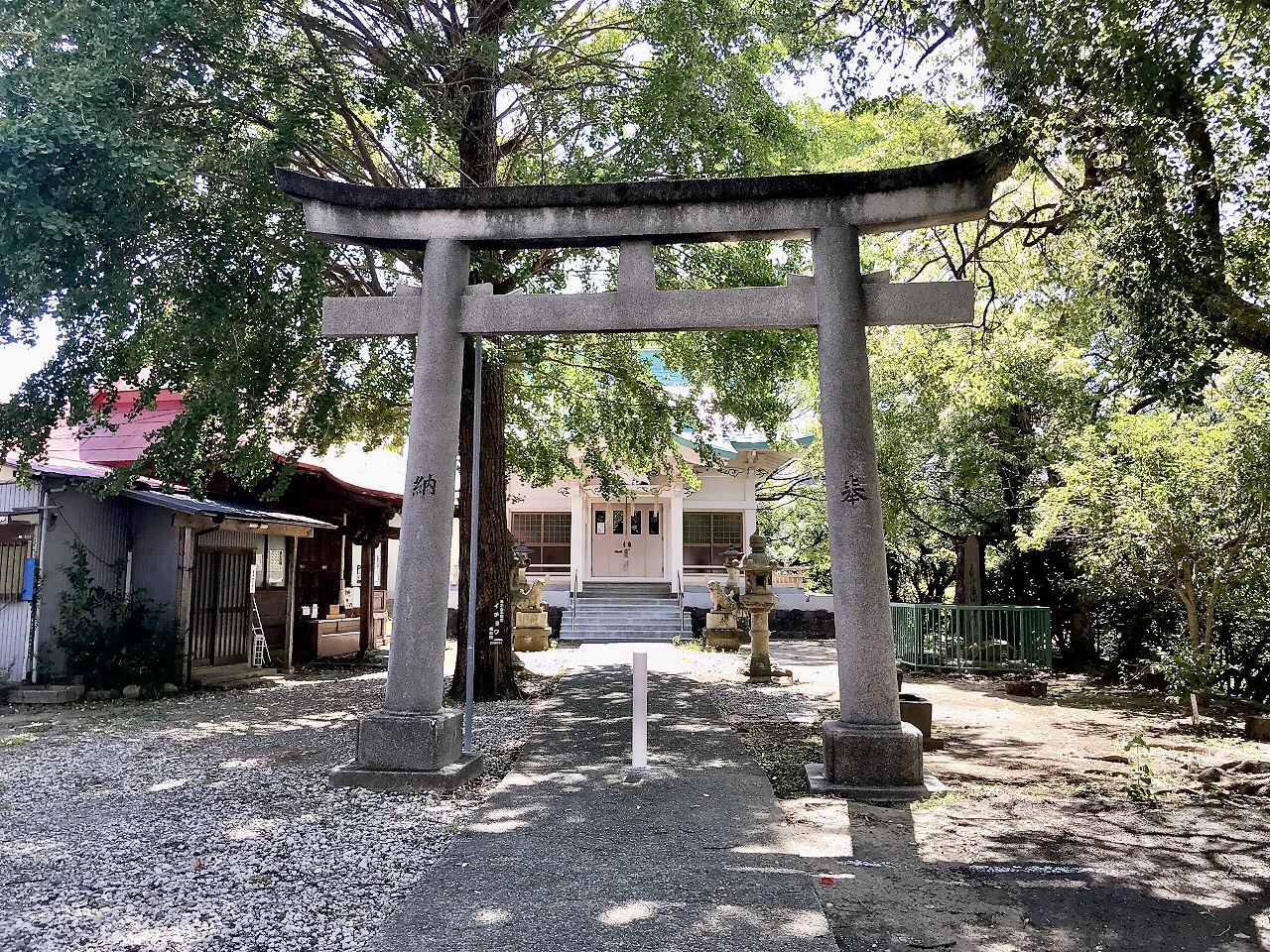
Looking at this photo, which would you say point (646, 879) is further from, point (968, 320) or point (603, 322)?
point (968, 320)

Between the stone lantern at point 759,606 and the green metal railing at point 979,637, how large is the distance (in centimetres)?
316

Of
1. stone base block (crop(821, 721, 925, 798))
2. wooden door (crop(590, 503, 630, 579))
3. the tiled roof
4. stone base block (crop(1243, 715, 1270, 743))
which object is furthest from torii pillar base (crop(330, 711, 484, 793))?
wooden door (crop(590, 503, 630, 579))

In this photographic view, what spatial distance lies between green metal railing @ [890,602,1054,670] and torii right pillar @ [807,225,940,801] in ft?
34.8

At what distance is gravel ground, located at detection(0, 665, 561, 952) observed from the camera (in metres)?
4.18


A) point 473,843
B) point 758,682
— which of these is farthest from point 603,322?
point 758,682

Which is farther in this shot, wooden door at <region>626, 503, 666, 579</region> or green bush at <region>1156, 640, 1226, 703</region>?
wooden door at <region>626, 503, 666, 579</region>

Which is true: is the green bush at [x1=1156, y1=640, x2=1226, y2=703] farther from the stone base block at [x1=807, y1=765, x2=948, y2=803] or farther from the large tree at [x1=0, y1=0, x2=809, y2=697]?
the large tree at [x1=0, y1=0, x2=809, y2=697]

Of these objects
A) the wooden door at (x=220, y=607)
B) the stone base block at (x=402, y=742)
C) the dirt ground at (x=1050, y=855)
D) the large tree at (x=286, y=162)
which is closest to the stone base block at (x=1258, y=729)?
the dirt ground at (x=1050, y=855)

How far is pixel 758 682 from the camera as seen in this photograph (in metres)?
14.7

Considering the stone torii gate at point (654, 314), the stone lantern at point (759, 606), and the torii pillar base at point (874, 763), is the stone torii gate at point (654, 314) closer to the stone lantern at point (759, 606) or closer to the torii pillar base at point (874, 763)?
the torii pillar base at point (874, 763)

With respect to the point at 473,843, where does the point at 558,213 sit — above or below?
above

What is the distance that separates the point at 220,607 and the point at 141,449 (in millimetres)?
3007

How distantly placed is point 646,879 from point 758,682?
33.8 feet

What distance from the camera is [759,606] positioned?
49.2 feet
